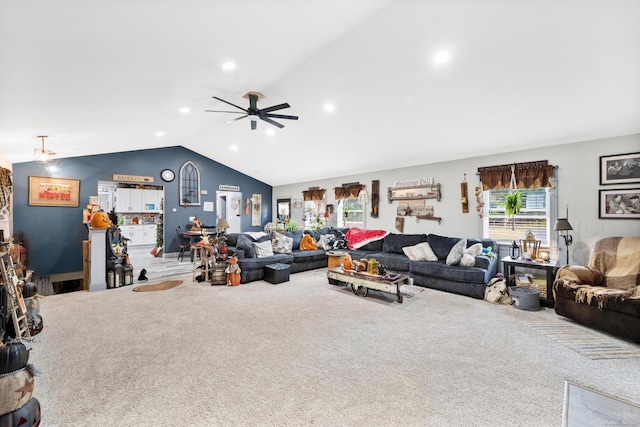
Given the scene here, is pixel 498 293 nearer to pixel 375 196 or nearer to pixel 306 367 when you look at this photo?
pixel 306 367

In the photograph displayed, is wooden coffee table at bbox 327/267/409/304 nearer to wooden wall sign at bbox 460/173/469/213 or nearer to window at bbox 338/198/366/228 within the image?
wooden wall sign at bbox 460/173/469/213

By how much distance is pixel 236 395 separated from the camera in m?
1.88

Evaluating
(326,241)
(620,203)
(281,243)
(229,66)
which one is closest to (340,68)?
(229,66)

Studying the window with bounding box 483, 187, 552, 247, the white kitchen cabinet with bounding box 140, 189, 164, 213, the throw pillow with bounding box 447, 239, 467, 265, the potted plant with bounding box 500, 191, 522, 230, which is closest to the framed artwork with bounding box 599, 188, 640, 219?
the window with bounding box 483, 187, 552, 247

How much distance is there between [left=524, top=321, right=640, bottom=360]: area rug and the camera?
96.6 inches

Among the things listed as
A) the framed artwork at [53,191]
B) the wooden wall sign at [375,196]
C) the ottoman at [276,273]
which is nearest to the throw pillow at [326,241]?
the wooden wall sign at [375,196]

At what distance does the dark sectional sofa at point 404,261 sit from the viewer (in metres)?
4.24

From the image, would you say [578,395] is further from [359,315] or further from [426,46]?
[426,46]

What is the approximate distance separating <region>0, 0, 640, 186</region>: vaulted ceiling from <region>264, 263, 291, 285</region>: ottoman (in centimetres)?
279

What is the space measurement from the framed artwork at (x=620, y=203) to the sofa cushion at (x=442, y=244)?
1.99 metres

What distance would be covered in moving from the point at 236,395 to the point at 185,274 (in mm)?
4399

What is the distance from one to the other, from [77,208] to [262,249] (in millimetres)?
4614

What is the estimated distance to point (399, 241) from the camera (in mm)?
5805

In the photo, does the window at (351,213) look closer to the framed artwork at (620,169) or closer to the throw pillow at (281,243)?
the throw pillow at (281,243)
